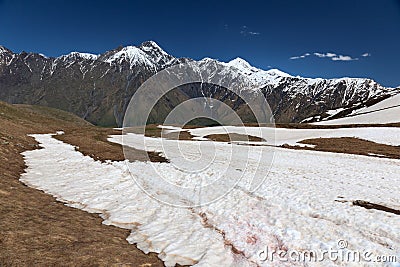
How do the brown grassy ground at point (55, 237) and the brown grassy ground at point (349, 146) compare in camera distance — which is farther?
the brown grassy ground at point (349, 146)

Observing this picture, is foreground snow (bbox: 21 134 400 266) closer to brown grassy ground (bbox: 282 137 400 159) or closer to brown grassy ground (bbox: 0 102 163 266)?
brown grassy ground (bbox: 0 102 163 266)

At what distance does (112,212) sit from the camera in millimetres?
14383

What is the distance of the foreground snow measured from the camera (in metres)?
10.6

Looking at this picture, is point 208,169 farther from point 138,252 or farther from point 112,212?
point 138,252

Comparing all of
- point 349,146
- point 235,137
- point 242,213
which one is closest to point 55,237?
point 242,213

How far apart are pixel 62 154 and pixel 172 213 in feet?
65.7

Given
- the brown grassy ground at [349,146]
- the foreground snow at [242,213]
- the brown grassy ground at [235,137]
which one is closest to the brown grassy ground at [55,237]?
the foreground snow at [242,213]

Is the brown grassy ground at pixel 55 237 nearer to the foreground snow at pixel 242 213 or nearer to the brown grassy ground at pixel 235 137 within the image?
the foreground snow at pixel 242 213

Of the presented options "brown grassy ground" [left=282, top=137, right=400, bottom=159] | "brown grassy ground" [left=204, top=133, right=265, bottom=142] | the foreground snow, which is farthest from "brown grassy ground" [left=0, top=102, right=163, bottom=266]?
"brown grassy ground" [left=204, top=133, right=265, bottom=142]

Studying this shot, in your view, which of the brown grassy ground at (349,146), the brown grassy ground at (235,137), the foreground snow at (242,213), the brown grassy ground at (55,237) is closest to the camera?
the brown grassy ground at (55,237)

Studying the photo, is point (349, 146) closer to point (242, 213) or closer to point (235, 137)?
point (235, 137)

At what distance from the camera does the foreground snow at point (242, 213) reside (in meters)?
10.6

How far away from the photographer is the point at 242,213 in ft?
46.7

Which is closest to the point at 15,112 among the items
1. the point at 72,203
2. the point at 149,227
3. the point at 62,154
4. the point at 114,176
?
the point at 62,154
